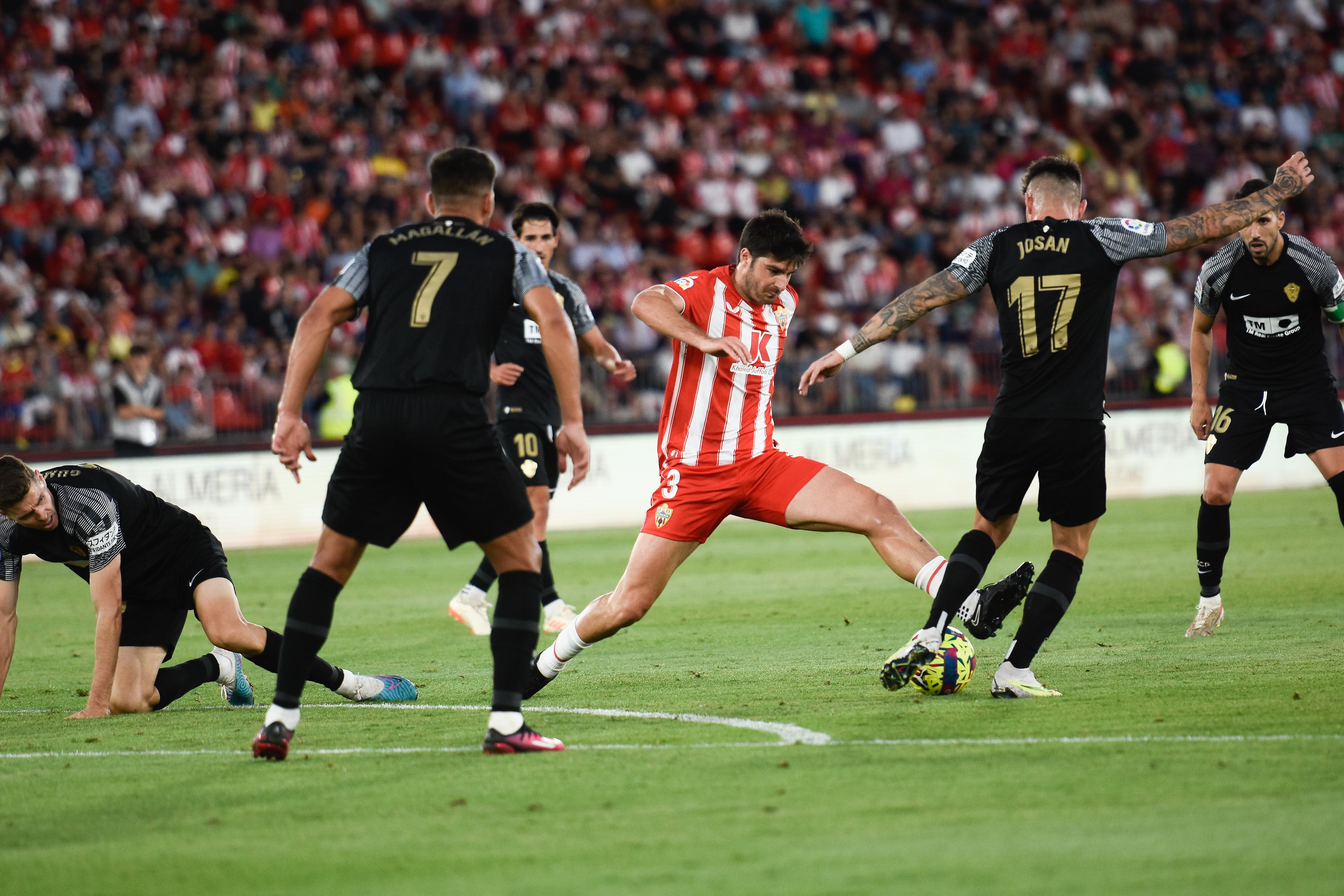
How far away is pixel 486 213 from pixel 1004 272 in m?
2.40

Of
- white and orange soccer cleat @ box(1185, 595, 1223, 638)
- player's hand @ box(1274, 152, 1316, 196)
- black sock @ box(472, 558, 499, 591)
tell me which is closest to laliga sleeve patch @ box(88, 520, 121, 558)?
black sock @ box(472, 558, 499, 591)

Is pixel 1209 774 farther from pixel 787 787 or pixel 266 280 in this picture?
pixel 266 280

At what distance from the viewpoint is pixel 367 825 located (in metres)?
4.61

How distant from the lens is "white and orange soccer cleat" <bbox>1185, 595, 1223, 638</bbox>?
28.3 feet

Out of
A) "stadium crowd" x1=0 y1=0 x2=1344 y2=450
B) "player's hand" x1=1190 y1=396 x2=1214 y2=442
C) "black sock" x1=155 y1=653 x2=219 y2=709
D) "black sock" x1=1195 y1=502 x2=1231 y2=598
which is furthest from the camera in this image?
"stadium crowd" x1=0 y1=0 x2=1344 y2=450

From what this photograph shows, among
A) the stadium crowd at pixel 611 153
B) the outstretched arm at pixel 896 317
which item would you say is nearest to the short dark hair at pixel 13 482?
the outstretched arm at pixel 896 317

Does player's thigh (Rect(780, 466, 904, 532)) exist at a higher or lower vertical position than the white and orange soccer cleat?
higher

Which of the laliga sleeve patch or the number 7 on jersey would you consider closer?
the number 7 on jersey

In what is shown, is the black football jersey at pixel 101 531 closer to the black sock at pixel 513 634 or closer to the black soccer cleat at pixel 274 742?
the black soccer cleat at pixel 274 742

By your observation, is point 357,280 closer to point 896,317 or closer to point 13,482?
point 13,482

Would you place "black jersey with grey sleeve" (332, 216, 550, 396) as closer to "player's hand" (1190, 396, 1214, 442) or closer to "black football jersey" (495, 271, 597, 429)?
"black football jersey" (495, 271, 597, 429)

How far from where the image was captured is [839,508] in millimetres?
6930

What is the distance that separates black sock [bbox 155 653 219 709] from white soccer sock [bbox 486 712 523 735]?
2436mm

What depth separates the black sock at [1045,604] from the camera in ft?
22.1
